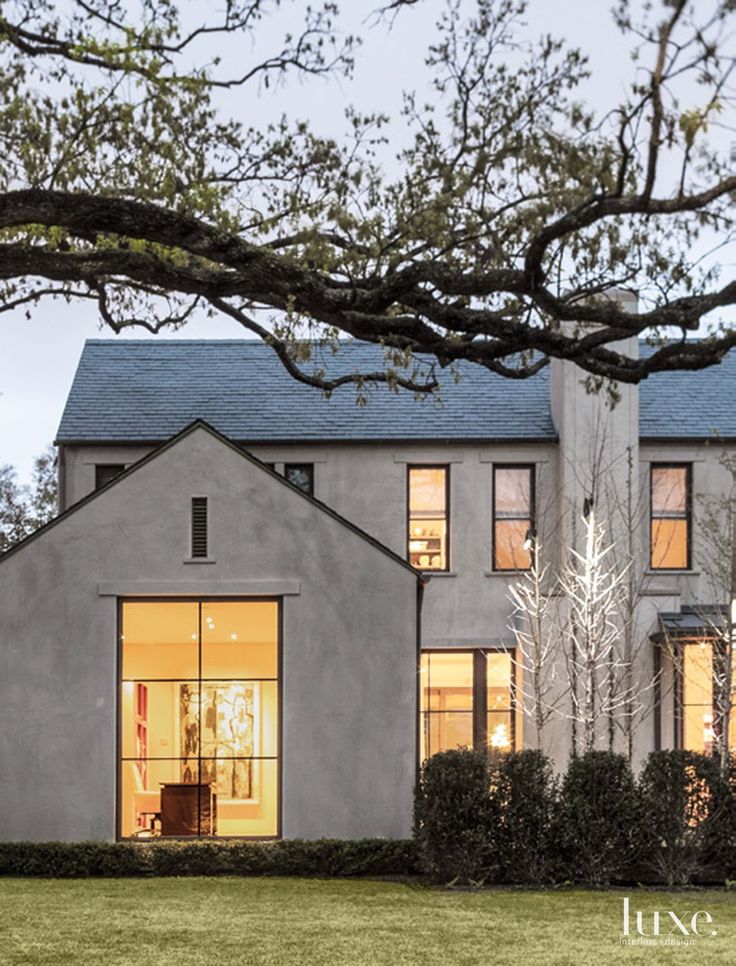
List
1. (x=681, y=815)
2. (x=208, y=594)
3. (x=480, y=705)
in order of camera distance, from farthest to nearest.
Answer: (x=480, y=705) < (x=208, y=594) < (x=681, y=815)

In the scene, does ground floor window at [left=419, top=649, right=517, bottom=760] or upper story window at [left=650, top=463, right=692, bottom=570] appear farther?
upper story window at [left=650, top=463, right=692, bottom=570]

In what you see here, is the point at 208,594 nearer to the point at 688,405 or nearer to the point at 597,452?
the point at 597,452

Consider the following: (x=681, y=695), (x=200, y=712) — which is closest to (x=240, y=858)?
(x=200, y=712)

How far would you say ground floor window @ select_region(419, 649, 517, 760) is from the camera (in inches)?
970

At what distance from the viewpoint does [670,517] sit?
25906 millimetres

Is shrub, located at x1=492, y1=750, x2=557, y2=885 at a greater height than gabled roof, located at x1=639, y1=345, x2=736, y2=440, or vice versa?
gabled roof, located at x1=639, y1=345, x2=736, y2=440

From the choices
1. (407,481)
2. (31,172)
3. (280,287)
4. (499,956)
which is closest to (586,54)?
(280,287)

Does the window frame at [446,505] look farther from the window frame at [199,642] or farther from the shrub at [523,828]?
the shrub at [523,828]

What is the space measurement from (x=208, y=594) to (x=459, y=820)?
4.49 m

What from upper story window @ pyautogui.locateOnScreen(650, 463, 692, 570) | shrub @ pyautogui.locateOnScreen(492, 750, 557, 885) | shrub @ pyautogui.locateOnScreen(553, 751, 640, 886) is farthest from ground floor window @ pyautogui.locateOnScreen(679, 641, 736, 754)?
shrub @ pyautogui.locateOnScreen(492, 750, 557, 885)

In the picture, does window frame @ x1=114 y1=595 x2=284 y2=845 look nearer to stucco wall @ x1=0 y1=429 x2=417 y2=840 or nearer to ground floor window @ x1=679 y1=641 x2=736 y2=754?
stucco wall @ x1=0 y1=429 x2=417 y2=840

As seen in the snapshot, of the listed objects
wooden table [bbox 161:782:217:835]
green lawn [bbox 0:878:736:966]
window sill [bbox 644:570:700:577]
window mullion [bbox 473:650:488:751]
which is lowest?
green lawn [bbox 0:878:736:966]

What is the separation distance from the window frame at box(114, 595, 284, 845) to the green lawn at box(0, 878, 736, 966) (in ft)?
3.61

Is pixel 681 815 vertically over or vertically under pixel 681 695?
under
